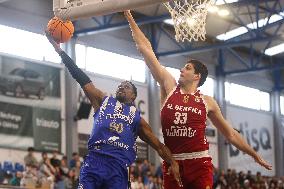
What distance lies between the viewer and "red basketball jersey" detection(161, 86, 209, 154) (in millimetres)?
7358

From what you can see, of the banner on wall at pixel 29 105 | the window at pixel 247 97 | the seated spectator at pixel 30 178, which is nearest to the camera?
the seated spectator at pixel 30 178

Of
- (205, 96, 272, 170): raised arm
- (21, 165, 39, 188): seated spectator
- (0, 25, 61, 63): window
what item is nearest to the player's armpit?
(205, 96, 272, 170): raised arm

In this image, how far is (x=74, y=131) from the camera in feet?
79.1

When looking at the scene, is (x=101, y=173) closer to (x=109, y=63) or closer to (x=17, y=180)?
(x=17, y=180)

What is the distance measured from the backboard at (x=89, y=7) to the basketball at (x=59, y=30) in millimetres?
192

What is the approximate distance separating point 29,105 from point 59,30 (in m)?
14.2

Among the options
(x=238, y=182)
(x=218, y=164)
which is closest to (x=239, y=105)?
(x=218, y=164)

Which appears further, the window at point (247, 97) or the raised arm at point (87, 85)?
the window at point (247, 97)

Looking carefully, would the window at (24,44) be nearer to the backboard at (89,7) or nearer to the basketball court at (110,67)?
the basketball court at (110,67)

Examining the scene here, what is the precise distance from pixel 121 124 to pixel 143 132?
0.31 metres

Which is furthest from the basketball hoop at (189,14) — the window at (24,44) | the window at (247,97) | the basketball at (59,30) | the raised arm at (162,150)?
the window at (247,97)

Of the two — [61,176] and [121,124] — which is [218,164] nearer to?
[61,176]

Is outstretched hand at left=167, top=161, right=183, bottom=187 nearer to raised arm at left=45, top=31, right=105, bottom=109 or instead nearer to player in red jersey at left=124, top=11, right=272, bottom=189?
player in red jersey at left=124, top=11, right=272, bottom=189

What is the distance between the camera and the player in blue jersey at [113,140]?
23.9 ft
